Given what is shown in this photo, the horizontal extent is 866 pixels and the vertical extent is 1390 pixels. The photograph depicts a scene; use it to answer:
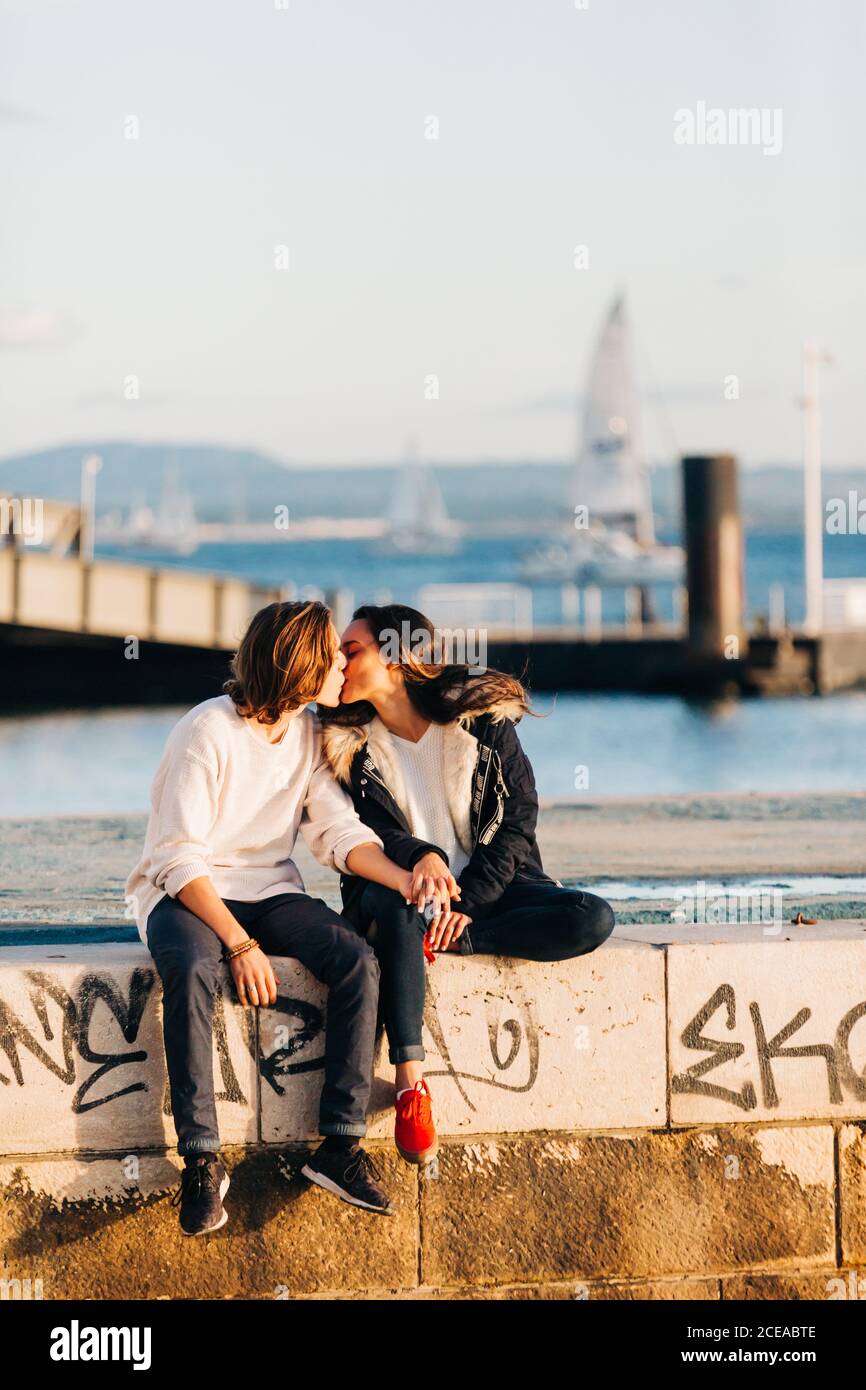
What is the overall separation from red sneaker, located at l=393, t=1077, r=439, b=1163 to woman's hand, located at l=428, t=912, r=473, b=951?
384 millimetres

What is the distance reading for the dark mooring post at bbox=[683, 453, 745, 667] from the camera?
3723cm

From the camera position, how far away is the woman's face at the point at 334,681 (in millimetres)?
5035

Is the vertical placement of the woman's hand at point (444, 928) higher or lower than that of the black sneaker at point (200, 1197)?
higher

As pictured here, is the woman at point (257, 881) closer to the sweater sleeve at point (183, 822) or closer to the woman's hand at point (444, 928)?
the sweater sleeve at point (183, 822)

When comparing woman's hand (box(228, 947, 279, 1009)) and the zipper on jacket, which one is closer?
woman's hand (box(228, 947, 279, 1009))

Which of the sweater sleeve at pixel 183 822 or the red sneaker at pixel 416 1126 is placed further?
the sweater sleeve at pixel 183 822

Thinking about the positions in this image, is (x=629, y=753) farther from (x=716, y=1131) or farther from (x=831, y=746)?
(x=716, y=1131)

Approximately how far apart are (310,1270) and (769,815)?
5114 millimetres

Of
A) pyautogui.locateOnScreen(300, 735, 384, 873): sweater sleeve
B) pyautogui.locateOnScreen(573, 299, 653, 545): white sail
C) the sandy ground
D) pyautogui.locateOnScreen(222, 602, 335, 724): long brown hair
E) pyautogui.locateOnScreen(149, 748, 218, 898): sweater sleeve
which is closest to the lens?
pyautogui.locateOnScreen(149, 748, 218, 898): sweater sleeve

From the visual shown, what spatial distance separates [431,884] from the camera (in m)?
4.88

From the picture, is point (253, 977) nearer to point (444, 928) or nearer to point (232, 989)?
point (232, 989)

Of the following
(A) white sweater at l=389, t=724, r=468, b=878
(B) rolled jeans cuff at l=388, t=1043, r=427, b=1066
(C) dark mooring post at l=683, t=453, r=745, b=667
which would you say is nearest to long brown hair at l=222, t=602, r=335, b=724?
(A) white sweater at l=389, t=724, r=468, b=878

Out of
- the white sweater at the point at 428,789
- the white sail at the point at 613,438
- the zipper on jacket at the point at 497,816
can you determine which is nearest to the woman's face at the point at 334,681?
the white sweater at the point at 428,789

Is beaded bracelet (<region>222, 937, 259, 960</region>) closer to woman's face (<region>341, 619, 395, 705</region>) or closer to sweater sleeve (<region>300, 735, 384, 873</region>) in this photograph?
sweater sleeve (<region>300, 735, 384, 873</region>)
